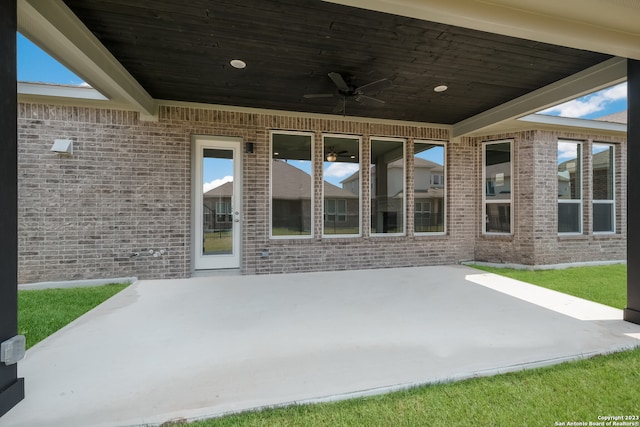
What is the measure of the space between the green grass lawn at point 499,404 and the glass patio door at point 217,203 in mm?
4198

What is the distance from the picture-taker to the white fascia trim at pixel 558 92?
377 cm

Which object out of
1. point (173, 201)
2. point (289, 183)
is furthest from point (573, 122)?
point (173, 201)

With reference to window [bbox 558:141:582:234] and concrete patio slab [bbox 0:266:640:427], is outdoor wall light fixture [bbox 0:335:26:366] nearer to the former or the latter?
concrete patio slab [bbox 0:266:640:427]

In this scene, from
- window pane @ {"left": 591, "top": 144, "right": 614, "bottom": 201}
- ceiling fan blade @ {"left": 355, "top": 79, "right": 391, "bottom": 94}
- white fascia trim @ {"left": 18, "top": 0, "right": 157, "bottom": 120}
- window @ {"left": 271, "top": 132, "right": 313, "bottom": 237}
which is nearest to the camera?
white fascia trim @ {"left": 18, "top": 0, "right": 157, "bottom": 120}

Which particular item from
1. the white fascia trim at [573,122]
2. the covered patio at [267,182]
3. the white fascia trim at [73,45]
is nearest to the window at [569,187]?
the white fascia trim at [573,122]

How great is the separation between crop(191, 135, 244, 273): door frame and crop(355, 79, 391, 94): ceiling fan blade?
8.55ft

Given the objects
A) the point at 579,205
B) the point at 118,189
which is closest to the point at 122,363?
the point at 118,189

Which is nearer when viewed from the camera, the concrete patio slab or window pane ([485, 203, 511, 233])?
the concrete patio slab

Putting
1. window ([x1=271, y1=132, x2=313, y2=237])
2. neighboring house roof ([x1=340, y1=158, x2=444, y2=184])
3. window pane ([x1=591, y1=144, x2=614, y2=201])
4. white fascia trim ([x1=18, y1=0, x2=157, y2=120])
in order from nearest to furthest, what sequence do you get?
A: white fascia trim ([x1=18, y1=0, x2=157, y2=120])
window ([x1=271, y1=132, x2=313, y2=237])
neighboring house roof ([x1=340, y1=158, x2=444, y2=184])
window pane ([x1=591, y1=144, x2=614, y2=201])

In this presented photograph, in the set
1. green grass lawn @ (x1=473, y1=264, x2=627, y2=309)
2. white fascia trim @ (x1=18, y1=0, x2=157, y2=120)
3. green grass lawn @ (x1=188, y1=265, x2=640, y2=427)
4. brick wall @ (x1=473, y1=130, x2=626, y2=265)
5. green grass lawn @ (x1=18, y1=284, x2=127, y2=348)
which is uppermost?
white fascia trim @ (x1=18, y1=0, x2=157, y2=120)

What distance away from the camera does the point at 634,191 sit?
317 centimetres

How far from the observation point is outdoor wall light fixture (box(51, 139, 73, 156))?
4785mm

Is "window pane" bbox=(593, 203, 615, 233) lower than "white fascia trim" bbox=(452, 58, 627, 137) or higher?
lower

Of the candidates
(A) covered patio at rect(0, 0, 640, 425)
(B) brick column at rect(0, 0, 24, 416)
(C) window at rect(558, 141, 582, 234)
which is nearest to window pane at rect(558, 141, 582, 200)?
(C) window at rect(558, 141, 582, 234)
